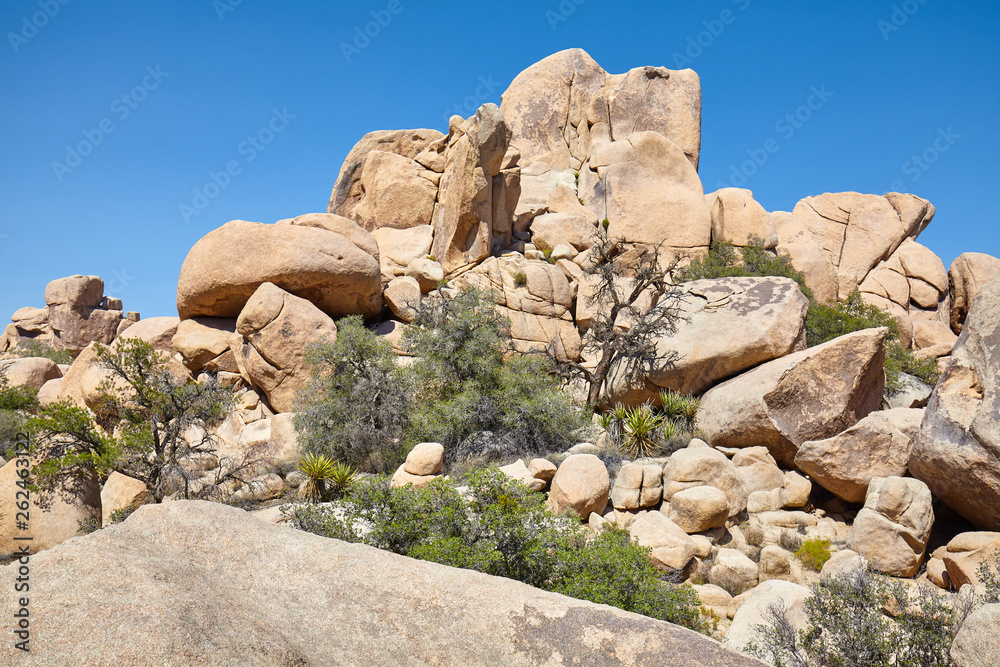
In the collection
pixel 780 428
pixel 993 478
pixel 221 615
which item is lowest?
pixel 221 615

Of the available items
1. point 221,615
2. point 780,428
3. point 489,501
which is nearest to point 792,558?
point 780,428

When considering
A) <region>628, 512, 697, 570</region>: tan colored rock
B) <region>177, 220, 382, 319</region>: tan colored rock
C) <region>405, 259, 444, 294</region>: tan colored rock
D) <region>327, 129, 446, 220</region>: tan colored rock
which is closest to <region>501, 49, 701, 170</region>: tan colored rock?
<region>327, 129, 446, 220</region>: tan colored rock

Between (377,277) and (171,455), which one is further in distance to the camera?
(377,277)

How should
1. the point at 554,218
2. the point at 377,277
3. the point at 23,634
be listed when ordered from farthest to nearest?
the point at 554,218
the point at 377,277
the point at 23,634

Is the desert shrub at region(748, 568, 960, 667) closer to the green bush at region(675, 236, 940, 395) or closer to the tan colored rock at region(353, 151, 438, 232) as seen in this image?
the green bush at region(675, 236, 940, 395)

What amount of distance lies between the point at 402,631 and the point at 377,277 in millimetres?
19095

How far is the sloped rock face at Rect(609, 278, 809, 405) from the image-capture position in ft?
53.6

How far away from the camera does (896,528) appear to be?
11.2 metres

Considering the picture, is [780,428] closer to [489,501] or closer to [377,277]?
[489,501]

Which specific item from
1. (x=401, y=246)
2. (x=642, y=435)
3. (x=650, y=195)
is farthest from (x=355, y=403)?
(x=650, y=195)

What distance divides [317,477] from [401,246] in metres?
14.6

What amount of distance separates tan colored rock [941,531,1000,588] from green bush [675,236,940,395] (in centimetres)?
832

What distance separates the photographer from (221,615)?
12.3ft

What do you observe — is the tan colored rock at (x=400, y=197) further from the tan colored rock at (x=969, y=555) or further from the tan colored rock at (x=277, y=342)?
the tan colored rock at (x=969, y=555)
